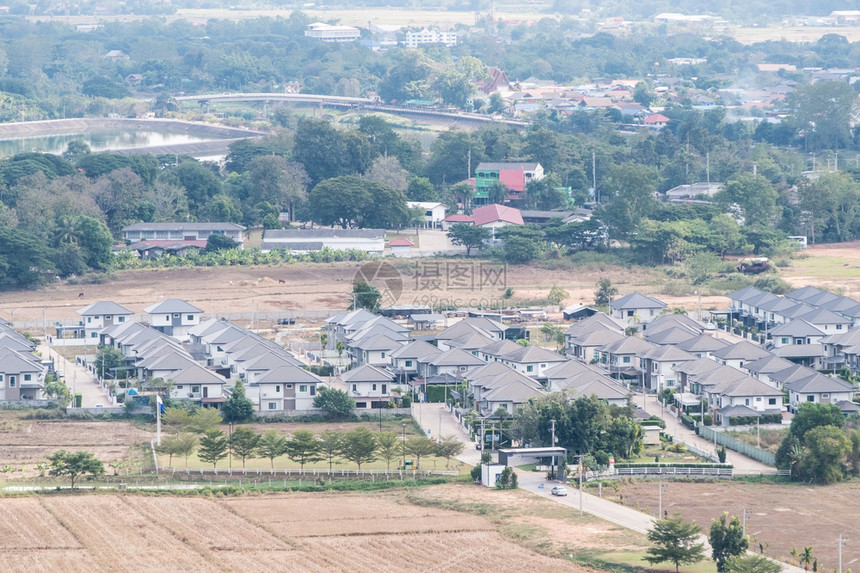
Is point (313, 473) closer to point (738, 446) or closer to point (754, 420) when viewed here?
point (738, 446)

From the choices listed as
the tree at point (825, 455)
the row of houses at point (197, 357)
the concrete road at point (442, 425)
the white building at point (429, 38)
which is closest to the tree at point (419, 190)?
the row of houses at point (197, 357)

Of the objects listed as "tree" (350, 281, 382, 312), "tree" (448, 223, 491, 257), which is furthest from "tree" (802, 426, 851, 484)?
"tree" (448, 223, 491, 257)

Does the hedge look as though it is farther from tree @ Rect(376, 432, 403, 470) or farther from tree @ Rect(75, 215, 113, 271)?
tree @ Rect(75, 215, 113, 271)

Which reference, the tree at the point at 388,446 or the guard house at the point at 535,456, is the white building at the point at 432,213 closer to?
the tree at the point at 388,446

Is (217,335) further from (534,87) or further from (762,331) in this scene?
(534,87)

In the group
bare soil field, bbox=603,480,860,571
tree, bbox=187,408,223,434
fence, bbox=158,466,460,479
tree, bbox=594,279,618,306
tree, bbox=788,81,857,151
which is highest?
tree, bbox=788,81,857,151

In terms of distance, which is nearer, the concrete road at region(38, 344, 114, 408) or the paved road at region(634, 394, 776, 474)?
the paved road at region(634, 394, 776, 474)

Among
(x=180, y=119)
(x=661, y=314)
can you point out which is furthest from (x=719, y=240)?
(x=180, y=119)
